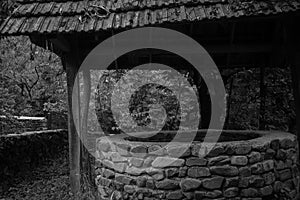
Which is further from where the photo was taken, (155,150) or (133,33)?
(133,33)

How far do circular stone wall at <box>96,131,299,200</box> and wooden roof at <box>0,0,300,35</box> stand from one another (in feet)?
4.70

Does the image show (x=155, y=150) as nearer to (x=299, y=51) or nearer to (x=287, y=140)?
(x=287, y=140)

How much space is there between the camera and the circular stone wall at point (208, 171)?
3.97 meters

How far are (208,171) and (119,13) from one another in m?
2.09

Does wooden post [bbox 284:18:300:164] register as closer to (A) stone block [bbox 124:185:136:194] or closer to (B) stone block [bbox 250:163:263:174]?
(B) stone block [bbox 250:163:263:174]

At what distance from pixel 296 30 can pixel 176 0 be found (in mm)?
1494

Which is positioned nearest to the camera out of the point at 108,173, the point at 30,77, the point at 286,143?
the point at 286,143

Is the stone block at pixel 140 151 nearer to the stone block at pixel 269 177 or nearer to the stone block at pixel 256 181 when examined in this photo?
the stone block at pixel 256 181

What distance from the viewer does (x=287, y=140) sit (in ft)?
14.5

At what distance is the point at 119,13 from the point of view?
415cm

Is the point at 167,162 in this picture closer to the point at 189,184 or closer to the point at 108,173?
the point at 189,184

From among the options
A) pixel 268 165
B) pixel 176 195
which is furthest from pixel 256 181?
pixel 176 195

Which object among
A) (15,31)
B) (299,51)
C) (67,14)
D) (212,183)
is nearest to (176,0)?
(67,14)

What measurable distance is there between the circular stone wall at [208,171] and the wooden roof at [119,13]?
4.70 ft
